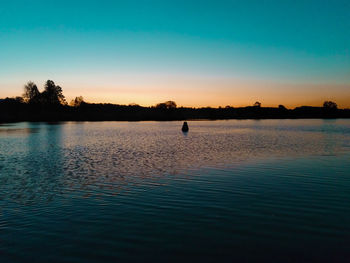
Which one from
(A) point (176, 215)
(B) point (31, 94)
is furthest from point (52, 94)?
(A) point (176, 215)

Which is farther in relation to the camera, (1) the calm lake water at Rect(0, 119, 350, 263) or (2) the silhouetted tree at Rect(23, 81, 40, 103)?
(2) the silhouetted tree at Rect(23, 81, 40, 103)

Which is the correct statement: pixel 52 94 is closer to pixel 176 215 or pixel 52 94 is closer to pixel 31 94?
pixel 31 94

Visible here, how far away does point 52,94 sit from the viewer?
6294 inches

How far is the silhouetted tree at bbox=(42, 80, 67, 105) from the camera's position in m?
158

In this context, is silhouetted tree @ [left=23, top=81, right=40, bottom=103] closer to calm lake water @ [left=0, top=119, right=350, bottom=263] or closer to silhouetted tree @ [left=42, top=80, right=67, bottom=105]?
silhouetted tree @ [left=42, top=80, right=67, bottom=105]

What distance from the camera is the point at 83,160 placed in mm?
24422

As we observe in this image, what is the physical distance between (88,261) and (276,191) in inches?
375

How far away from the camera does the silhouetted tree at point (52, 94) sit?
518ft

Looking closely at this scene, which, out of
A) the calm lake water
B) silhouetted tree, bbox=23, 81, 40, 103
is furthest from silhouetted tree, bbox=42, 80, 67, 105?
the calm lake water

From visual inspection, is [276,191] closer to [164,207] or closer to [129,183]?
[164,207]

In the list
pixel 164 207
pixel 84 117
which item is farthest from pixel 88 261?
pixel 84 117

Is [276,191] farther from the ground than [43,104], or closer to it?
closer to it

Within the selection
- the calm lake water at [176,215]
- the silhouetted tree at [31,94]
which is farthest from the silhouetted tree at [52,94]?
the calm lake water at [176,215]

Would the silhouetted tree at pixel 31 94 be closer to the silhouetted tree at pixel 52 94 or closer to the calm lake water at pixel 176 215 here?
the silhouetted tree at pixel 52 94
